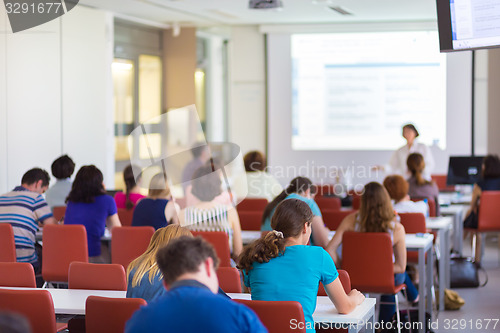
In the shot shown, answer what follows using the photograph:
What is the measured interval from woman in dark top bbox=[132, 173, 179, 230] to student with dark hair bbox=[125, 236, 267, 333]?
3.88 meters

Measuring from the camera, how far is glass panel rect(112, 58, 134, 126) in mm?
11586

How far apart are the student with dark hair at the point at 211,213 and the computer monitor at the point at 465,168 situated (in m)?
4.46

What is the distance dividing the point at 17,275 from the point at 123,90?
7.84m

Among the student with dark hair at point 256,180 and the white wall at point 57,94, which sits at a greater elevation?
the white wall at point 57,94

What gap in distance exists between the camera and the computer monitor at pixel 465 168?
949 centimetres

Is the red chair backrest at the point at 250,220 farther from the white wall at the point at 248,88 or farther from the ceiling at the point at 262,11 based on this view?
the white wall at the point at 248,88

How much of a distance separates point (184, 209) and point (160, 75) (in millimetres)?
7276

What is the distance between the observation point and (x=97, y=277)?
425cm

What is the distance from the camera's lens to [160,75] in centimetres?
1305

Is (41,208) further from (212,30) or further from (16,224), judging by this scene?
(212,30)

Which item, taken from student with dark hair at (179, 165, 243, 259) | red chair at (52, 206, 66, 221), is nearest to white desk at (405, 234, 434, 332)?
student with dark hair at (179, 165, 243, 259)

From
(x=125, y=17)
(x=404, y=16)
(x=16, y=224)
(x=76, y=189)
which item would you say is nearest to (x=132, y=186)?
(x=76, y=189)

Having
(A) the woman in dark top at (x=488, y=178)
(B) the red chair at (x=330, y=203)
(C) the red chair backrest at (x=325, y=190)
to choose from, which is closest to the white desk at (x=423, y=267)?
(B) the red chair at (x=330, y=203)

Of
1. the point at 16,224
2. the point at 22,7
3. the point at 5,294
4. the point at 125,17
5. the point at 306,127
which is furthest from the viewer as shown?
the point at 306,127
